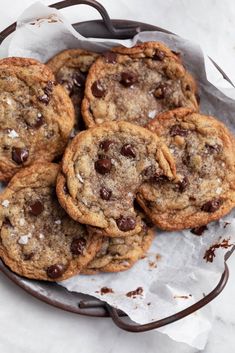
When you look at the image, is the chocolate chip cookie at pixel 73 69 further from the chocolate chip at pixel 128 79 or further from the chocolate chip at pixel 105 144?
the chocolate chip at pixel 105 144

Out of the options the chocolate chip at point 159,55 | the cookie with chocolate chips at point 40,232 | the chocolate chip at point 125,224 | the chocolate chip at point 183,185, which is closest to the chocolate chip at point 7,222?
the cookie with chocolate chips at point 40,232

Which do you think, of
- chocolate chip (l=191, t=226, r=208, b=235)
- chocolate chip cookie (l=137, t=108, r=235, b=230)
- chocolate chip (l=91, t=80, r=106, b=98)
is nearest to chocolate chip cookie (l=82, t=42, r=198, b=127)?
chocolate chip (l=91, t=80, r=106, b=98)

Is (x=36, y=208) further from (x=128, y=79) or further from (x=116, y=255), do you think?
(x=128, y=79)

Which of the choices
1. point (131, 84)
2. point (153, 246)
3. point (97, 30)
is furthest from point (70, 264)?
point (97, 30)

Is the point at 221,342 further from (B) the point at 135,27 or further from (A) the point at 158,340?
(B) the point at 135,27

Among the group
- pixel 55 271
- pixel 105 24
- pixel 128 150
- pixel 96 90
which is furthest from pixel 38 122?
pixel 55 271

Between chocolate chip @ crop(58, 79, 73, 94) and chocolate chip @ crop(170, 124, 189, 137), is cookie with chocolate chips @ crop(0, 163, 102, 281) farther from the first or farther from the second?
chocolate chip @ crop(170, 124, 189, 137)
